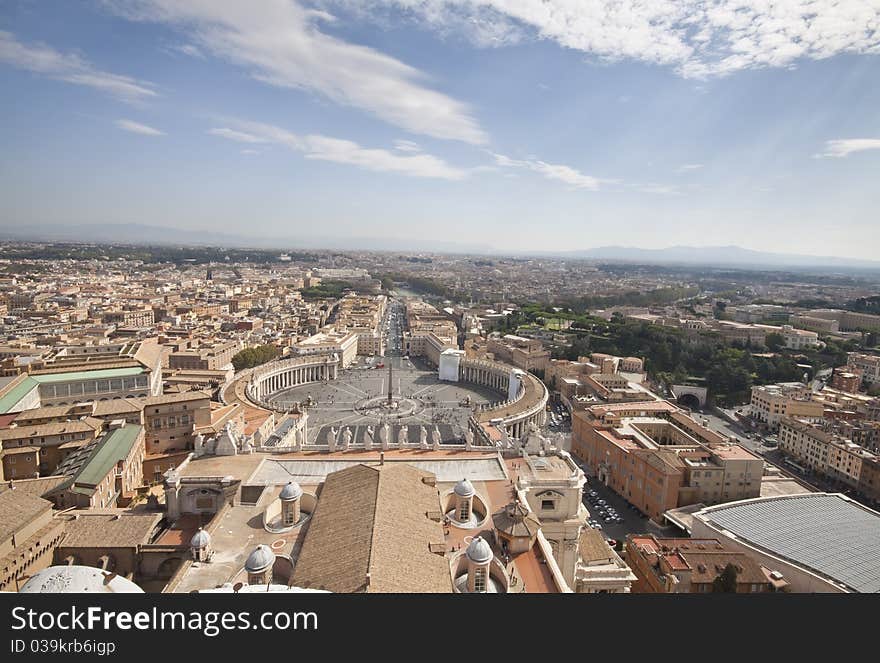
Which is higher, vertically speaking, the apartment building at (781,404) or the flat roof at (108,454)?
the flat roof at (108,454)

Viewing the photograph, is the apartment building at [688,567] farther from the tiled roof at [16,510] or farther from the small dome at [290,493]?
the tiled roof at [16,510]

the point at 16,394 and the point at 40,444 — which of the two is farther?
the point at 16,394

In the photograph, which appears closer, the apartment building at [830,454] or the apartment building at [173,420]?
the apartment building at [173,420]

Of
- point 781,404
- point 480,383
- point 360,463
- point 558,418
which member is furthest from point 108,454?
point 781,404

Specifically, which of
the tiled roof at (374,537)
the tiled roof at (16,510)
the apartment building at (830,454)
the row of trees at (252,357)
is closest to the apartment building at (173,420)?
the tiled roof at (16,510)

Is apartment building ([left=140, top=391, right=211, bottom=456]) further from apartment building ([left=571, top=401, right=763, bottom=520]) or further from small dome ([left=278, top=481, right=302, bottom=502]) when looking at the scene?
apartment building ([left=571, top=401, right=763, bottom=520])

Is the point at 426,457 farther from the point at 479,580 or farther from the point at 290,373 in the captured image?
the point at 290,373
